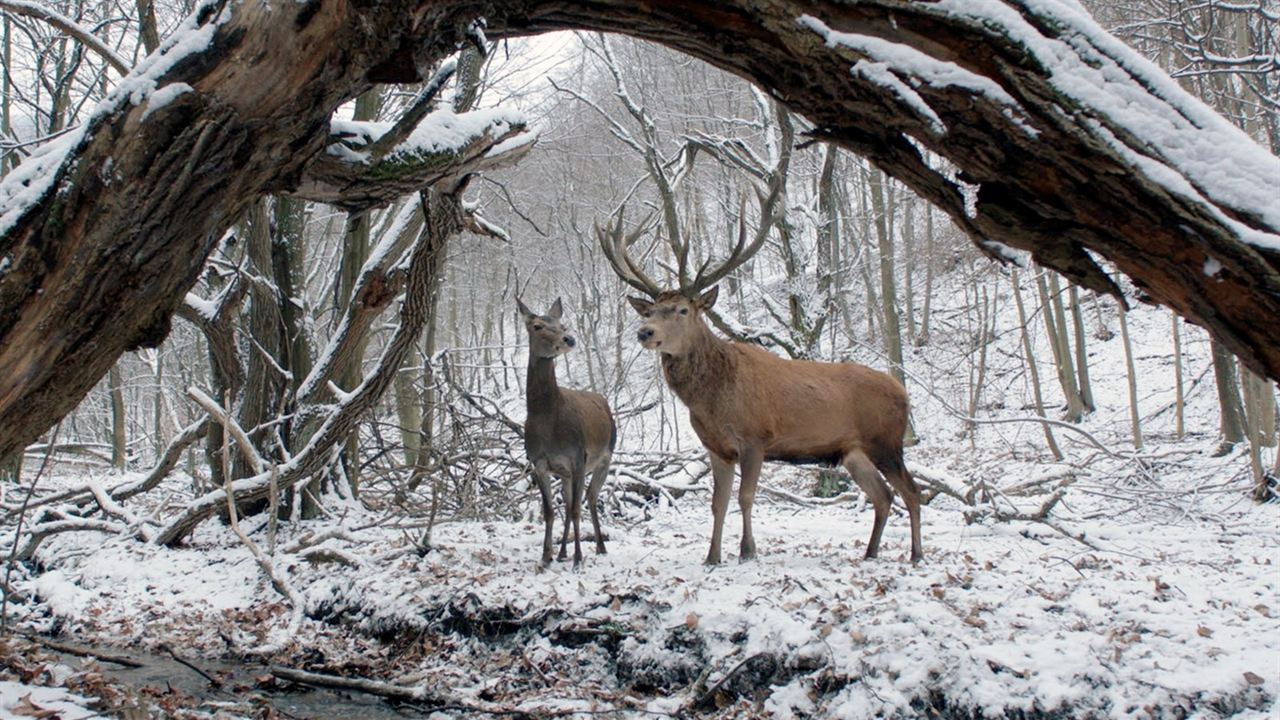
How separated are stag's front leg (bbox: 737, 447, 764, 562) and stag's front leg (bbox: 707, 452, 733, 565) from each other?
120mm

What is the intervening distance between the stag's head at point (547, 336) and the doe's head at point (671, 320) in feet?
2.04

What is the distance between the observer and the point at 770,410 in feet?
22.8

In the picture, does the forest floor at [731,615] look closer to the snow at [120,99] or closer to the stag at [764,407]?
the stag at [764,407]

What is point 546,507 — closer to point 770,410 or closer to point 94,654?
point 770,410

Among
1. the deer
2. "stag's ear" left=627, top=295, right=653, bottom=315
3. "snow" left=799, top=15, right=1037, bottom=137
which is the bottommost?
the deer

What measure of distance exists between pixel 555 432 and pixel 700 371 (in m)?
1.20

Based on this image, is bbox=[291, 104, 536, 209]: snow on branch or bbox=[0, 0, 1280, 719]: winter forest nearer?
bbox=[0, 0, 1280, 719]: winter forest

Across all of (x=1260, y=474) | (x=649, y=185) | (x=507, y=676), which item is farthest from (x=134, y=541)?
(x=649, y=185)

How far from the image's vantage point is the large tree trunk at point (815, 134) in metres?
2.24

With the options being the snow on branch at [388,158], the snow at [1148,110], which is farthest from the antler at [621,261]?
the snow at [1148,110]

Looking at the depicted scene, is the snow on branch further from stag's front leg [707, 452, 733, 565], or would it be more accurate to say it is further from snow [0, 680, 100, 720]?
stag's front leg [707, 452, 733, 565]

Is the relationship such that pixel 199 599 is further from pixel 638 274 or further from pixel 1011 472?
pixel 1011 472

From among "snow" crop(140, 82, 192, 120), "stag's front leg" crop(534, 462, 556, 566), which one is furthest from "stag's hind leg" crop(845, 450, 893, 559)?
"snow" crop(140, 82, 192, 120)

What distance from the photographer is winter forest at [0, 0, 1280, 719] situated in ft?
8.00
